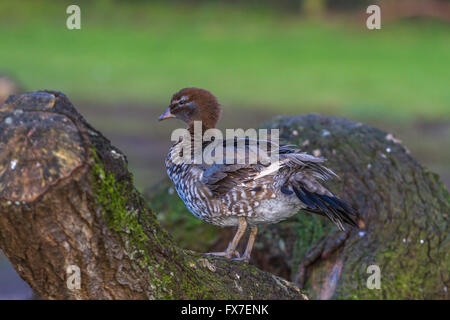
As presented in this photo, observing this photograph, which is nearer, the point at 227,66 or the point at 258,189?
the point at 258,189

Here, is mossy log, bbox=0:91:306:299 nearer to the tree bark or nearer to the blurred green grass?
the tree bark

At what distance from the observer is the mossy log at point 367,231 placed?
4668mm

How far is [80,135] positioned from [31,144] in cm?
17

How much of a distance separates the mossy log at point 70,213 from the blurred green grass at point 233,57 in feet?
34.8

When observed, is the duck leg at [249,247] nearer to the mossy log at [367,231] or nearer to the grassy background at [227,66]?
the mossy log at [367,231]

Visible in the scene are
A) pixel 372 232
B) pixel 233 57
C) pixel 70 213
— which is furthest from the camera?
pixel 233 57

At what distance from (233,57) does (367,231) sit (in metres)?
13.5

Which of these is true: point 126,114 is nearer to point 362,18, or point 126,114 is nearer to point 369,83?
point 369,83

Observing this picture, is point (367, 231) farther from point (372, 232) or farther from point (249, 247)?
point (249, 247)

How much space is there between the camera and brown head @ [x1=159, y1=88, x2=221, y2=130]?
450 cm

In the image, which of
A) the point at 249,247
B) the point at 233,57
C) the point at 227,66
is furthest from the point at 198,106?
the point at 233,57

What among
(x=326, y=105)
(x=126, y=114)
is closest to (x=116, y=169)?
(x=126, y=114)

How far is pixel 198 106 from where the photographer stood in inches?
177

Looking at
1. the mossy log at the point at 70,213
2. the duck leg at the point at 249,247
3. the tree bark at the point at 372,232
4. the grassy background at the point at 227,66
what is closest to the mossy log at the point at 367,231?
the tree bark at the point at 372,232
